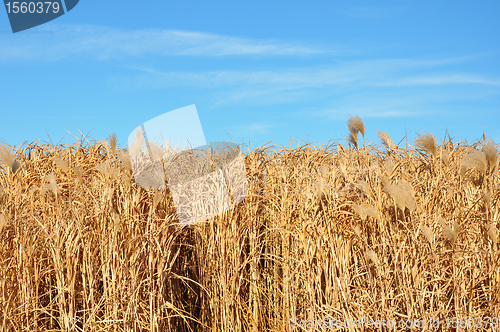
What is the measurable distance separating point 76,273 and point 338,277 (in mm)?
1936

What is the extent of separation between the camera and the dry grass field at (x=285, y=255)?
2695 mm

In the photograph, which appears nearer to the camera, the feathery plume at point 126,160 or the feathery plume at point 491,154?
the feathery plume at point 491,154

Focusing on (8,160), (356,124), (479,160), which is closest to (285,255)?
(356,124)

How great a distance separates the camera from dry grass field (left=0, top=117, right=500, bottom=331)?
2695 millimetres

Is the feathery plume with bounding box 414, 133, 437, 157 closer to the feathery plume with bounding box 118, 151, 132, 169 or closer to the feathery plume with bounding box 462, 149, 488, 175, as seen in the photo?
the feathery plume with bounding box 462, 149, 488, 175

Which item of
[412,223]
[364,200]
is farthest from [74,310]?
[412,223]

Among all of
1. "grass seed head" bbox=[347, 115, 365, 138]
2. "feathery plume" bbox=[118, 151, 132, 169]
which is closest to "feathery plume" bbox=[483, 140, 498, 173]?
"grass seed head" bbox=[347, 115, 365, 138]

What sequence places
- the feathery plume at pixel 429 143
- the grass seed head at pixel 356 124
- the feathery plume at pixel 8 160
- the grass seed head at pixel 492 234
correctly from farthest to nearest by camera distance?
the feathery plume at pixel 8 160 < the feathery plume at pixel 429 143 < the grass seed head at pixel 356 124 < the grass seed head at pixel 492 234

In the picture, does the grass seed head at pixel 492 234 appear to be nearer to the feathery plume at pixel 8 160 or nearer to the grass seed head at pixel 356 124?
the grass seed head at pixel 356 124

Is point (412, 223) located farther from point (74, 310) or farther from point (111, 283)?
point (74, 310)

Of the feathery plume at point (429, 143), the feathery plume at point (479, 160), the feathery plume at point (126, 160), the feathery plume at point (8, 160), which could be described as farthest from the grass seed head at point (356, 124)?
the feathery plume at point (8, 160)

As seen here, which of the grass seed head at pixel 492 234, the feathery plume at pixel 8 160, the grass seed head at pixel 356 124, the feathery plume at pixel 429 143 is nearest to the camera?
the grass seed head at pixel 492 234

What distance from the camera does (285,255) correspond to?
329 centimetres

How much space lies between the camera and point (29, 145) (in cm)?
552
